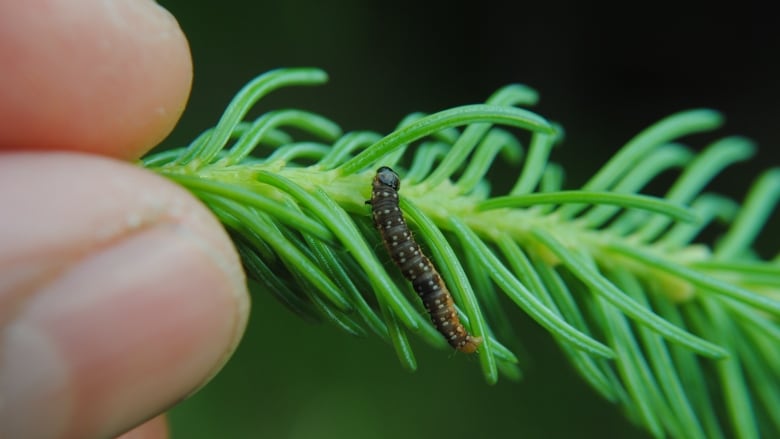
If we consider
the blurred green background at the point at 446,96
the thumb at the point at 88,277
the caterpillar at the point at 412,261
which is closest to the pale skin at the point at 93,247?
the thumb at the point at 88,277

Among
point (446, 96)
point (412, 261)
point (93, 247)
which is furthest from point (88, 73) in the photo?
point (446, 96)

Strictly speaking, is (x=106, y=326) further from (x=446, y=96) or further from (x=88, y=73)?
(x=446, y=96)

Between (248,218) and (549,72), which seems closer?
(248,218)

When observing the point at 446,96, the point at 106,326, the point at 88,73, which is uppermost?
the point at 88,73

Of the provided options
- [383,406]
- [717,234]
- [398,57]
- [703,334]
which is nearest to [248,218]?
[703,334]

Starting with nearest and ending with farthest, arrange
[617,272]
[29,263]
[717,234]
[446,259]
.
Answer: [29,263] → [446,259] → [617,272] → [717,234]

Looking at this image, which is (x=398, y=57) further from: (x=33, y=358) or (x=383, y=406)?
(x=33, y=358)

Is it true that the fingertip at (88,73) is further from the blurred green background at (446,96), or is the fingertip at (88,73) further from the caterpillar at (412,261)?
the blurred green background at (446,96)
